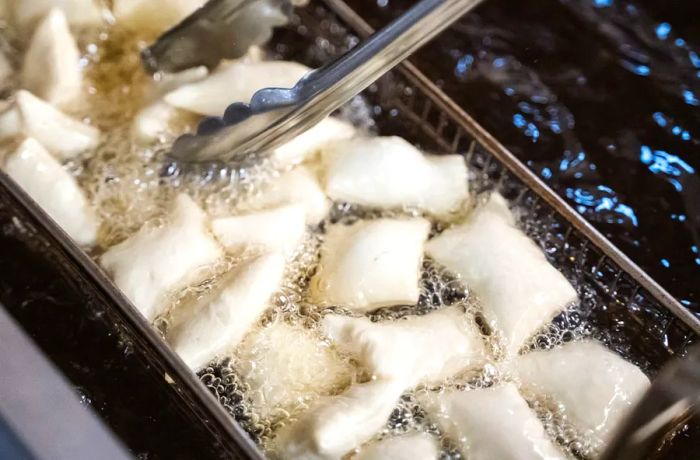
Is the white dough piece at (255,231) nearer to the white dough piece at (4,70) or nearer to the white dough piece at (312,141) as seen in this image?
the white dough piece at (312,141)

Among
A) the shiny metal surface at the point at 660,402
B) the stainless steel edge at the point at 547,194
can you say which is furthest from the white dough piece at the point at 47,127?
the shiny metal surface at the point at 660,402

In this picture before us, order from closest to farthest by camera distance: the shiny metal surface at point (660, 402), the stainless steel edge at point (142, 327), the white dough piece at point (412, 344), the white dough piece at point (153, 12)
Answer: the shiny metal surface at point (660, 402) → the stainless steel edge at point (142, 327) → the white dough piece at point (412, 344) → the white dough piece at point (153, 12)

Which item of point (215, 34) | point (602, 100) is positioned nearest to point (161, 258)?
point (215, 34)

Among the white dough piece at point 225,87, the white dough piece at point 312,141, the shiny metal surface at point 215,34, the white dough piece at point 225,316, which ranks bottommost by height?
the white dough piece at point 225,316

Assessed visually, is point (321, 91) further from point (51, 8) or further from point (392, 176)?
point (51, 8)

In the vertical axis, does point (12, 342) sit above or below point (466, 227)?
above

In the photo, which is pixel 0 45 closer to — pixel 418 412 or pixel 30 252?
pixel 30 252

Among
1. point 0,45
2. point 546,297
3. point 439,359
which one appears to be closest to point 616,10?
point 546,297
